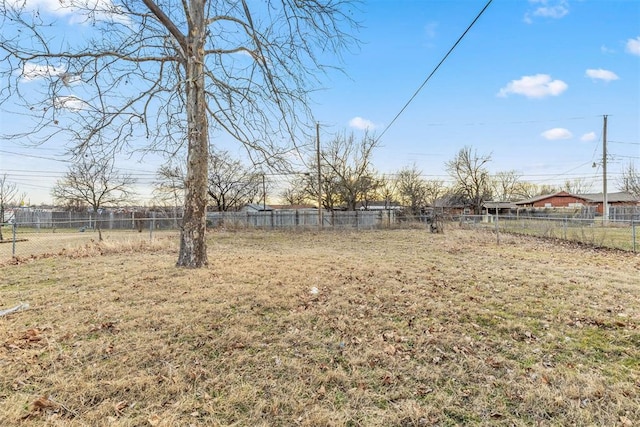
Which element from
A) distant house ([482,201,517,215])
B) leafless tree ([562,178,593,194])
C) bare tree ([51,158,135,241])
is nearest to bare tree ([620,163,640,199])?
distant house ([482,201,517,215])

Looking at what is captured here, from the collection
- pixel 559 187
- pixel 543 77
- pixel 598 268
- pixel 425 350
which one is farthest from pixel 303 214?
pixel 559 187

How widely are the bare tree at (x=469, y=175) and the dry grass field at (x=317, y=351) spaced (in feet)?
107

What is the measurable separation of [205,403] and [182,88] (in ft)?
20.4

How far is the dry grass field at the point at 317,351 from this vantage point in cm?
206

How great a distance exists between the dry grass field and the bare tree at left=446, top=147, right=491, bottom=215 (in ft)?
107

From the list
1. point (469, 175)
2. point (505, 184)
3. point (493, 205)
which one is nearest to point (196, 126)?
point (469, 175)

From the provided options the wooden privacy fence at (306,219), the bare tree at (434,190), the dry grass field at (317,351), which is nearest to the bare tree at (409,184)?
the bare tree at (434,190)

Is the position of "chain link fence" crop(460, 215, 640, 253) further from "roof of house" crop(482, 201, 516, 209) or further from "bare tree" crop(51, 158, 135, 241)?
"bare tree" crop(51, 158, 135, 241)

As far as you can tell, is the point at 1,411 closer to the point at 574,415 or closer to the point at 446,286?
the point at 574,415

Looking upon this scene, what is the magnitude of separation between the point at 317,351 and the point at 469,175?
37.9 m

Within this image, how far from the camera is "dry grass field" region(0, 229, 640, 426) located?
2.06 m

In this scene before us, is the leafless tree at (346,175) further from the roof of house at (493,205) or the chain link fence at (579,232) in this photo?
the roof of house at (493,205)

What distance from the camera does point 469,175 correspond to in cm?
3625

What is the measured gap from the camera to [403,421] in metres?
1.97
